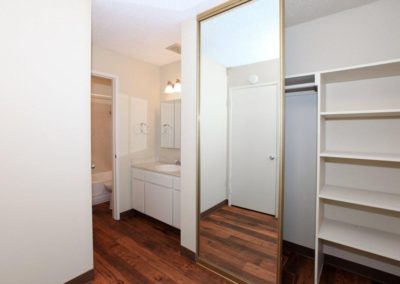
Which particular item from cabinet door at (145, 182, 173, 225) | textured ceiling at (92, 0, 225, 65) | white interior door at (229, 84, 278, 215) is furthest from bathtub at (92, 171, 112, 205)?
white interior door at (229, 84, 278, 215)

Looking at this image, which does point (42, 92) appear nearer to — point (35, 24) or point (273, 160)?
point (35, 24)

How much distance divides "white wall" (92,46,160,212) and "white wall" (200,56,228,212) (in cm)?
155

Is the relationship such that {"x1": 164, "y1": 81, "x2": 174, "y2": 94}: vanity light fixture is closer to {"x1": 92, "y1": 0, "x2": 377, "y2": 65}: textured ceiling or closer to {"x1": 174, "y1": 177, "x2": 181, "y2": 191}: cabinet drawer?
{"x1": 92, "y1": 0, "x2": 377, "y2": 65}: textured ceiling

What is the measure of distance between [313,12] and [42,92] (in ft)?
8.12

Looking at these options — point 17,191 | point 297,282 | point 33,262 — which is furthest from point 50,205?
point 297,282

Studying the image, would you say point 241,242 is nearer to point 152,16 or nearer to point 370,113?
point 370,113

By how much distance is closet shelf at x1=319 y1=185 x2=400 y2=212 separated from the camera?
1.40m

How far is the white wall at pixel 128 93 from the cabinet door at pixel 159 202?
48 cm

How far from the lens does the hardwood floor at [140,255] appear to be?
1762 millimetres

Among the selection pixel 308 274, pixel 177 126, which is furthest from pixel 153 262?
pixel 177 126

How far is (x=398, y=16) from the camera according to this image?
5.08 ft

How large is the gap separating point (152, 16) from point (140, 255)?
256 centimetres

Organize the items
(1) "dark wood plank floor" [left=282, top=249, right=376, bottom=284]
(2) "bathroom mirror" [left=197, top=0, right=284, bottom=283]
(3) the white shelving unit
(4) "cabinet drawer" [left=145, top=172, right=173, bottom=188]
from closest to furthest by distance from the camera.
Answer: (3) the white shelving unit → (2) "bathroom mirror" [left=197, top=0, right=284, bottom=283] → (1) "dark wood plank floor" [left=282, top=249, right=376, bottom=284] → (4) "cabinet drawer" [left=145, top=172, right=173, bottom=188]

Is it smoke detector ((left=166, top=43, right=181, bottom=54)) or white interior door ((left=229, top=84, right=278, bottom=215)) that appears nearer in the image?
white interior door ((left=229, top=84, right=278, bottom=215))
